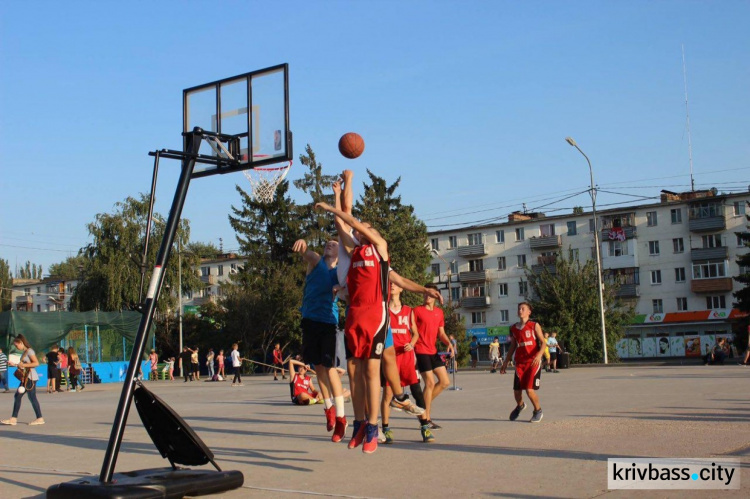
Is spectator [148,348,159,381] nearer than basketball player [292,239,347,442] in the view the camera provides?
No

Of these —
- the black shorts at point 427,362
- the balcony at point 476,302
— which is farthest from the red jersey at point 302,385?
the balcony at point 476,302

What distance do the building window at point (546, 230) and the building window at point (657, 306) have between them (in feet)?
39.1

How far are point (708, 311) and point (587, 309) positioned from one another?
32272 millimetres

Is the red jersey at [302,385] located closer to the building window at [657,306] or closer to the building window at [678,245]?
the building window at [678,245]

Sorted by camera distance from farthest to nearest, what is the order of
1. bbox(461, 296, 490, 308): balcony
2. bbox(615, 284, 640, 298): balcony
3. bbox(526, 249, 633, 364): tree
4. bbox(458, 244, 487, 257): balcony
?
bbox(461, 296, 490, 308): balcony → bbox(458, 244, 487, 257): balcony → bbox(615, 284, 640, 298): balcony → bbox(526, 249, 633, 364): tree

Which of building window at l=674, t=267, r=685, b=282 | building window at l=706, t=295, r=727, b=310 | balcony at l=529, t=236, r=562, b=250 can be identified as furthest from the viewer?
balcony at l=529, t=236, r=562, b=250

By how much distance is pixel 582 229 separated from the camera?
3241 inches

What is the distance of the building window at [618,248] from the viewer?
8038 centimetres

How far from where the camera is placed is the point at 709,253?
7669 cm

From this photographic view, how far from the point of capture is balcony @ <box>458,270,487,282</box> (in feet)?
290

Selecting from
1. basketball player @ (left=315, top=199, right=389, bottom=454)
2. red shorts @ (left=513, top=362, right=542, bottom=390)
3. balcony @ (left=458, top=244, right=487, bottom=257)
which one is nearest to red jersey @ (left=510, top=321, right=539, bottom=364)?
red shorts @ (left=513, top=362, right=542, bottom=390)

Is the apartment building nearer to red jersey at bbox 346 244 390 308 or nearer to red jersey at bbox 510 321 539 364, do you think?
red jersey at bbox 510 321 539 364

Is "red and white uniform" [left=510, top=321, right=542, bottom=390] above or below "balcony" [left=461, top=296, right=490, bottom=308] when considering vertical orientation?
below

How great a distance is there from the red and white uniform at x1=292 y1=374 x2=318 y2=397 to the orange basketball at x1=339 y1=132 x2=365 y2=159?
37.3 ft
